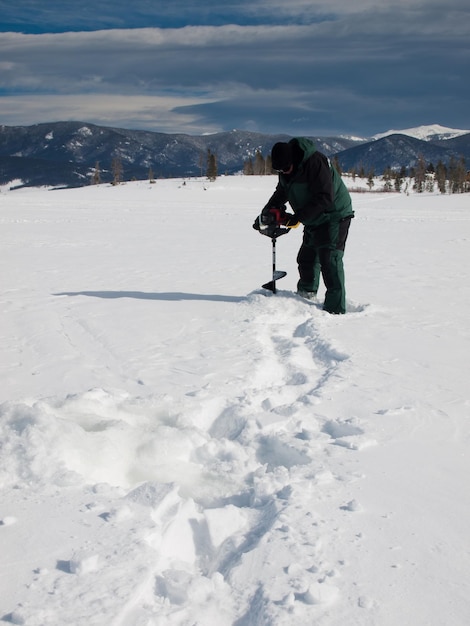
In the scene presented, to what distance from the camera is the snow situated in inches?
88.8

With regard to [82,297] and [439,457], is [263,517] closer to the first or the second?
[439,457]

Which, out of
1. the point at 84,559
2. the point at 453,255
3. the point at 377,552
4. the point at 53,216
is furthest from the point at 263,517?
the point at 53,216

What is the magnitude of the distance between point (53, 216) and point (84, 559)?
77.9 ft

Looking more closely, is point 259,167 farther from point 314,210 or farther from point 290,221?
point 314,210

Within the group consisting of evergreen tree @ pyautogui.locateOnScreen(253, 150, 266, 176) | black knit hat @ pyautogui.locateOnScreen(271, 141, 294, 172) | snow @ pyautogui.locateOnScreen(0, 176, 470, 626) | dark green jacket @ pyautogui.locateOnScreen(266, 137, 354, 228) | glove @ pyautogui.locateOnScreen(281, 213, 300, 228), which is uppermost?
evergreen tree @ pyautogui.locateOnScreen(253, 150, 266, 176)

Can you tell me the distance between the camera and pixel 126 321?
669 centimetres

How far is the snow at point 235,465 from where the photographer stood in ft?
7.40

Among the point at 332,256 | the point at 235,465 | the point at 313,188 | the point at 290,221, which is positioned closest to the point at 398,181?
the point at 290,221

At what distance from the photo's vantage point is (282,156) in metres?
6.38

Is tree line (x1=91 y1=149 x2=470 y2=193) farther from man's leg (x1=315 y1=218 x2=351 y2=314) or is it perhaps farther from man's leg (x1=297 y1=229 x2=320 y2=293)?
man's leg (x1=315 y1=218 x2=351 y2=314)

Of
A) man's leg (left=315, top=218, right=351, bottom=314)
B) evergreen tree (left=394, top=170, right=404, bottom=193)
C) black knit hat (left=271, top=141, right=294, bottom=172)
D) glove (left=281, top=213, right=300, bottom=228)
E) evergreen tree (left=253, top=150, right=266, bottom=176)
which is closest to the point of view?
black knit hat (left=271, top=141, right=294, bottom=172)

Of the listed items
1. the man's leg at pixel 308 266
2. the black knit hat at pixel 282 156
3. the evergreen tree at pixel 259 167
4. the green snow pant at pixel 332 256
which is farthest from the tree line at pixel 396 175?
the black knit hat at pixel 282 156

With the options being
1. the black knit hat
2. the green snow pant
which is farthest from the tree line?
the black knit hat

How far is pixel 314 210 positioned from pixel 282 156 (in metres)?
0.70
